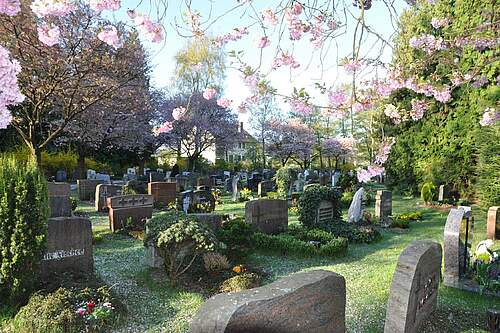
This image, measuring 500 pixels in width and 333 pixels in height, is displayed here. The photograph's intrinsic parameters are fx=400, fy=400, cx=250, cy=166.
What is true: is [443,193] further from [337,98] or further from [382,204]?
[337,98]

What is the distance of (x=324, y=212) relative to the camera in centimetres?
1205

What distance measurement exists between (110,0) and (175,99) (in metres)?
35.0

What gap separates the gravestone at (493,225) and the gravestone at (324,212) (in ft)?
14.4

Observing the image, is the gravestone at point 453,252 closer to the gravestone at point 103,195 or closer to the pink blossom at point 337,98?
the pink blossom at point 337,98

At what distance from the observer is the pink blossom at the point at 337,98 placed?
244 inches

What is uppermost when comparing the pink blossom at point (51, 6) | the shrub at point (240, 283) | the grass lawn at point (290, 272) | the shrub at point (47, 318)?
the pink blossom at point (51, 6)

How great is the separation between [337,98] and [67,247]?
5.15 m

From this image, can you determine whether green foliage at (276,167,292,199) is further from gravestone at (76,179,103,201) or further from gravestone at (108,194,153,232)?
gravestone at (108,194,153,232)

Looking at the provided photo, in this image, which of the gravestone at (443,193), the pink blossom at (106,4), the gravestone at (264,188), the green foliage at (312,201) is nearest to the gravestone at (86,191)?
the gravestone at (264,188)

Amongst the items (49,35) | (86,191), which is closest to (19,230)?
(49,35)

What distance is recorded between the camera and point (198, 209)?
539 inches

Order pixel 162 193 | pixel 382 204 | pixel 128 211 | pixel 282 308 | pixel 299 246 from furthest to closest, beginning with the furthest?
pixel 162 193, pixel 382 204, pixel 128 211, pixel 299 246, pixel 282 308

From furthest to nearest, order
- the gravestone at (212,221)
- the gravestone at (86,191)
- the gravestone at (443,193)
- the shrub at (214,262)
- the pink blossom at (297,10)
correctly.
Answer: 1. the gravestone at (443,193)
2. the gravestone at (86,191)
3. the gravestone at (212,221)
4. the shrub at (214,262)
5. the pink blossom at (297,10)

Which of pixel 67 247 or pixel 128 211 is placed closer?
pixel 67 247
